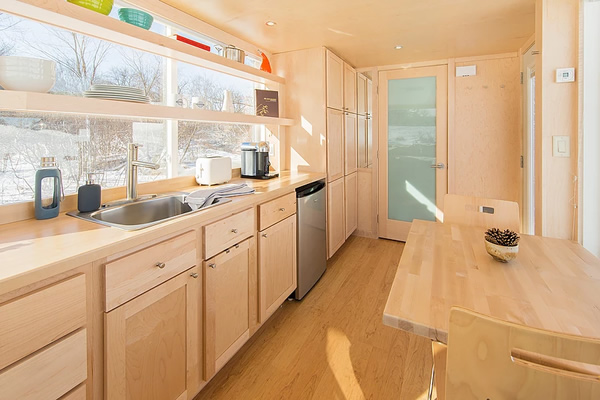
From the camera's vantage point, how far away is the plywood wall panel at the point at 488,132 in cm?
352

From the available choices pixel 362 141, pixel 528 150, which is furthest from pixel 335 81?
pixel 528 150

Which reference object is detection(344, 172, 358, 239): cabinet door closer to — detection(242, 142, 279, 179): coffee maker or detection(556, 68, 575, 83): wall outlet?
detection(242, 142, 279, 179): coffee maker

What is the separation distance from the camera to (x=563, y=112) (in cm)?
195

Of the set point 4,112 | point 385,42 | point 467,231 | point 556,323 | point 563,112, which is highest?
point 385,42

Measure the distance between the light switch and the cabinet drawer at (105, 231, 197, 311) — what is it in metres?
2.17

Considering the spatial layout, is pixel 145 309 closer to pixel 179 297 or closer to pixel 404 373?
pixel 179 297

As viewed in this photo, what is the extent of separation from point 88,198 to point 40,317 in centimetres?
79

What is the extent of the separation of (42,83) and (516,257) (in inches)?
81.5

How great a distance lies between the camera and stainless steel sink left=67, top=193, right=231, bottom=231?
5.13 feet

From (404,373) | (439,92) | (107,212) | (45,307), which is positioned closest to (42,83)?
(107,212)

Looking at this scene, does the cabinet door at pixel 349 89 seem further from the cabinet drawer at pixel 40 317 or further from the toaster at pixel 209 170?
the cabinet drawer at pixel 40 317

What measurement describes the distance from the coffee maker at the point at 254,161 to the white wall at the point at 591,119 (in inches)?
84.8

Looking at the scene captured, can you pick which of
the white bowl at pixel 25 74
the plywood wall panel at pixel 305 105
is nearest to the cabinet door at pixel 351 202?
the plywood wall panel at pixel 305 105

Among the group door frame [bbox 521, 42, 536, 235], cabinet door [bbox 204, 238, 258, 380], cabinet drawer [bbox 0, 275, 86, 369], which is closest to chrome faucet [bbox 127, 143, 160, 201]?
cabinet door [bbox 204, 238, 258, 380]
